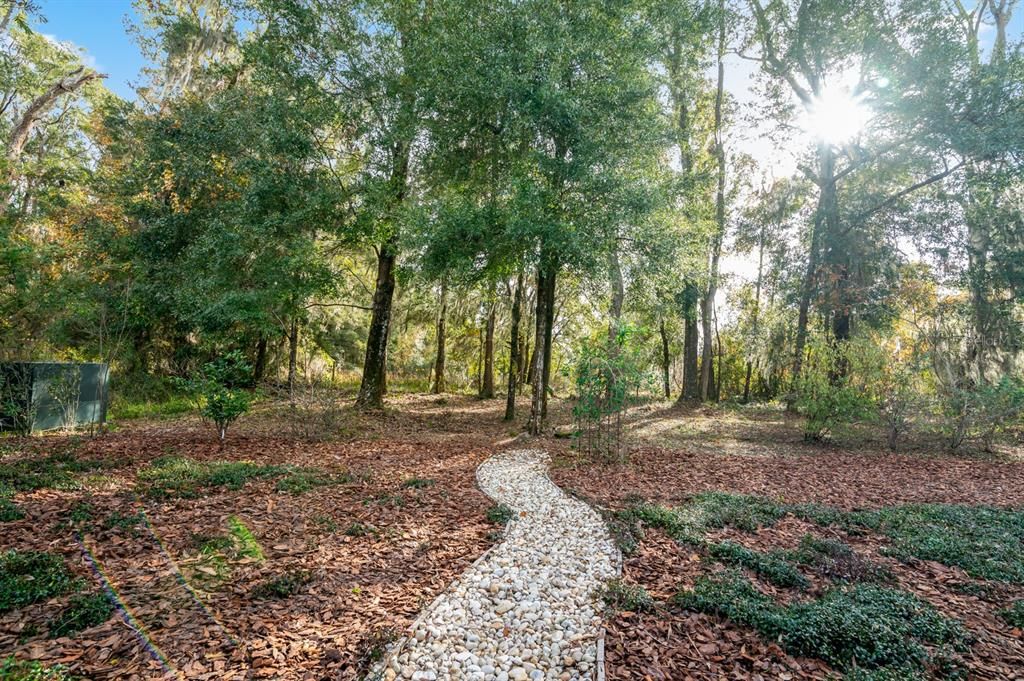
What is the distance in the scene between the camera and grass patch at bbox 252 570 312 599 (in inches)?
125

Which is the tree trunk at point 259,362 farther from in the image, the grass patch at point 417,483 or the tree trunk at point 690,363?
the tree trunk at point 690,363

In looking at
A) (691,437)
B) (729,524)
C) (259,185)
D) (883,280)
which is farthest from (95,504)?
(883,280)

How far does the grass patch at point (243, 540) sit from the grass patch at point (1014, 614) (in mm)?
5285

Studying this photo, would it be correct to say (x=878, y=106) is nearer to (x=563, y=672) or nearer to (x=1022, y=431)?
(x=1022, y=431)

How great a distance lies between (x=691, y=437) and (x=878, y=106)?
8839mm

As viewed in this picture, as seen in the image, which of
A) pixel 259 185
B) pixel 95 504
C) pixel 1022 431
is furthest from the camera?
pixel 259 185

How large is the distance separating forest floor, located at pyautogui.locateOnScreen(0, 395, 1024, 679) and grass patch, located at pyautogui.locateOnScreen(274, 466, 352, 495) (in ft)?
0.12

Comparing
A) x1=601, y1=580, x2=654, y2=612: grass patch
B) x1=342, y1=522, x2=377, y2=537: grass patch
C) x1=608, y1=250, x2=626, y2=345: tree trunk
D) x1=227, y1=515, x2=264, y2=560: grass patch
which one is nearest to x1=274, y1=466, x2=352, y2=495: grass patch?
x1=227, y1=515, x2=264, y2=560: grass patch

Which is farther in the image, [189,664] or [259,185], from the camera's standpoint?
[259,185]

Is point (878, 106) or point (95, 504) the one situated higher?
point (878, 106)

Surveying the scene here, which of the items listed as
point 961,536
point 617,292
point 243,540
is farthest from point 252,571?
point 617,292

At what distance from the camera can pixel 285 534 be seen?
420cm

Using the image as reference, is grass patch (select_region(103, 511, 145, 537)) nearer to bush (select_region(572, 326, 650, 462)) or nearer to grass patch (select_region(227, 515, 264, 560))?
grass patch (select_region(227, 515, 264, 560))

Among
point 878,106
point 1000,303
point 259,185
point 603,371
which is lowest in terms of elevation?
point 603,371
